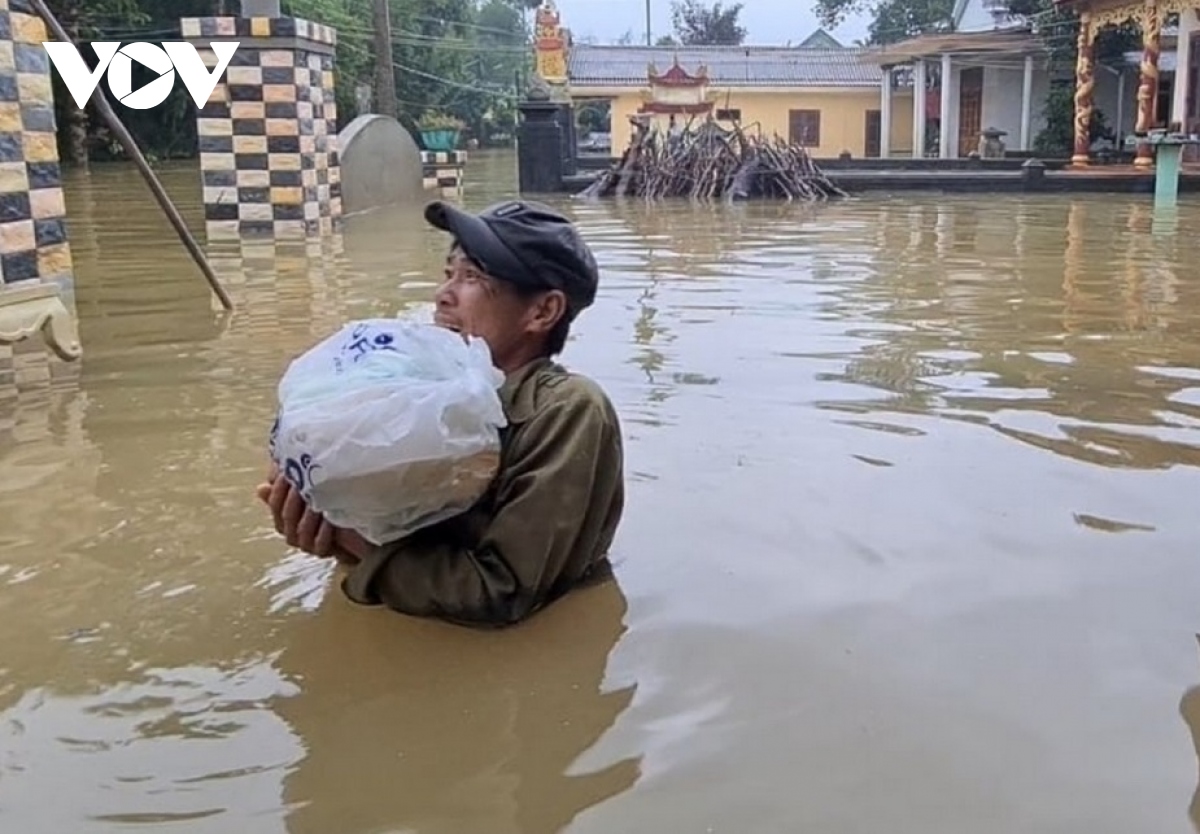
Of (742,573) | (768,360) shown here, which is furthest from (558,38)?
(742,573)

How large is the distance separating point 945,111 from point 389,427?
31.3 meters

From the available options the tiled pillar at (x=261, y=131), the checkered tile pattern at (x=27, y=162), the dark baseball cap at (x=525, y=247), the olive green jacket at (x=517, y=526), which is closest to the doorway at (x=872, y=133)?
the tiled pillar at (x=261, y=131)

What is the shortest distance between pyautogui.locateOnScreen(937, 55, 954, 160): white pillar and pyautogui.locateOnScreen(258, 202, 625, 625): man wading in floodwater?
30.1m

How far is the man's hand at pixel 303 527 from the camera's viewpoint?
2.58 meters

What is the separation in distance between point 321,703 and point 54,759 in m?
0.45

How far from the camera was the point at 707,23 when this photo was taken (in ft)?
185

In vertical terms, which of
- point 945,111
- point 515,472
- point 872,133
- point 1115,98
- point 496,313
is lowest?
point 515,472

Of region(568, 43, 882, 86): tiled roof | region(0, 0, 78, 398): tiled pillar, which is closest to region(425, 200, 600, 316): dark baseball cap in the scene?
region(0, 0, 78, 398): tiled pillar

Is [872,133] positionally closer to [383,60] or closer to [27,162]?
[383,60]

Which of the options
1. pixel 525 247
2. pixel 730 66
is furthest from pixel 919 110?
pixel 525 247

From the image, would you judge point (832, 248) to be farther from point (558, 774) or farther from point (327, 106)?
point (558, 774)

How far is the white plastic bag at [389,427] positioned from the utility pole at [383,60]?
26938mm

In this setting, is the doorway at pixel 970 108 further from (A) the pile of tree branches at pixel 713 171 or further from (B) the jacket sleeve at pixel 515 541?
(B) the jacket sleeve at pixel 515 541

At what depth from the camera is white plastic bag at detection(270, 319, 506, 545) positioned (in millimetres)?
2406
